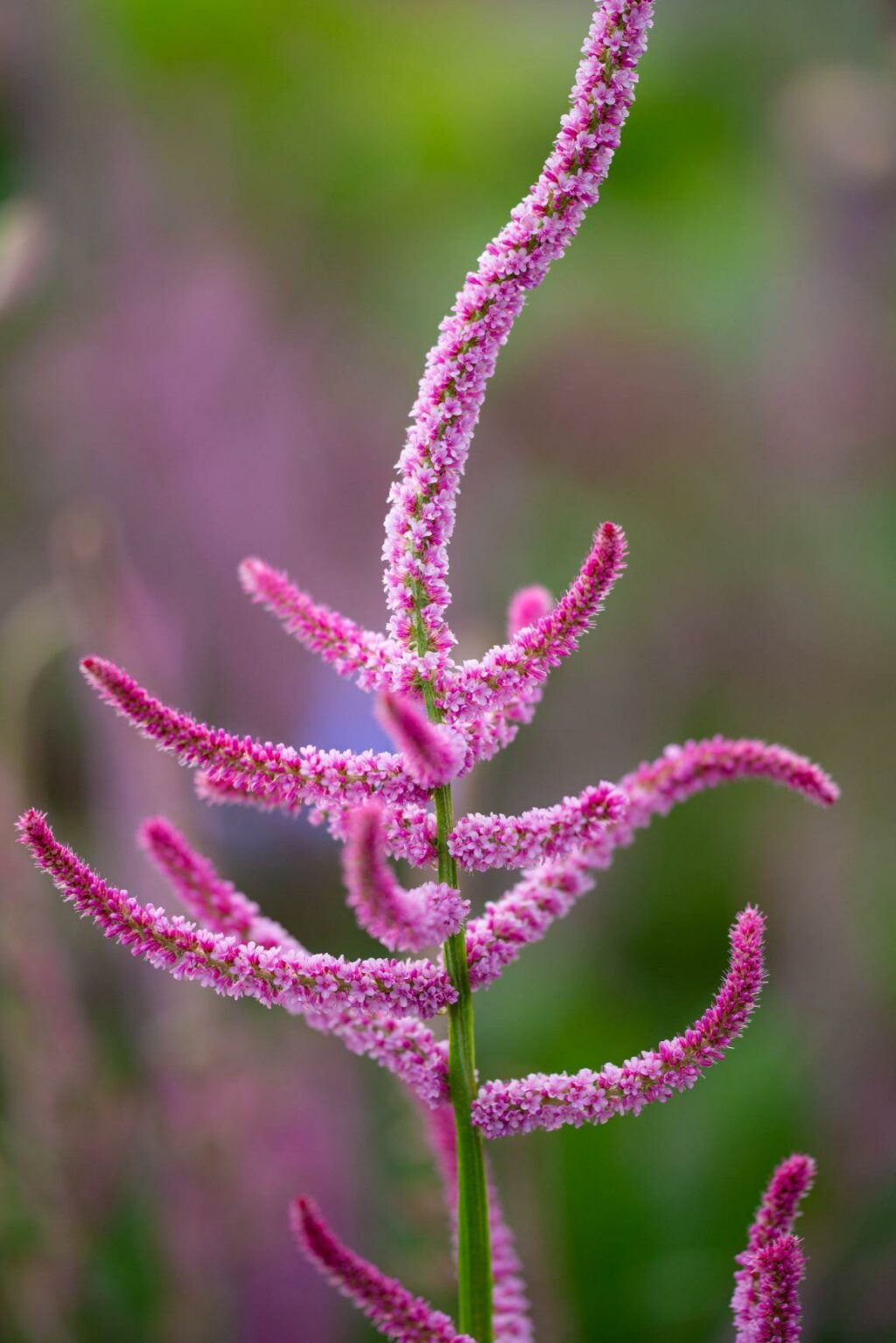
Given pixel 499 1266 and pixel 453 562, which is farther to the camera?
pixel 453 562

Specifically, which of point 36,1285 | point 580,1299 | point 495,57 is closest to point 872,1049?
point 580,1299

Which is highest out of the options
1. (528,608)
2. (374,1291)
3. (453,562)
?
(453,562)

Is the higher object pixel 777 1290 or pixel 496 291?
pixel 496 291

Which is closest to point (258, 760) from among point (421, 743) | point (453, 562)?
point (421, 743)

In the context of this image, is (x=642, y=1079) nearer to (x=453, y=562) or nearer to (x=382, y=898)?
(x=382, y=898)

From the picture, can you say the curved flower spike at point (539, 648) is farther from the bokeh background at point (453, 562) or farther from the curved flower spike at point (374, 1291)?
the bokeh background at point (453, 562)

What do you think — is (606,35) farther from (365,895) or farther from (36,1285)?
(36,1285)
